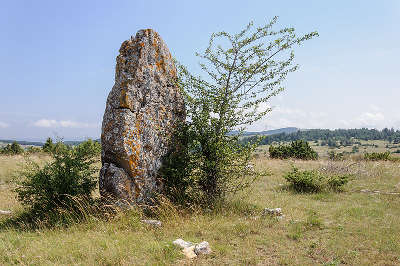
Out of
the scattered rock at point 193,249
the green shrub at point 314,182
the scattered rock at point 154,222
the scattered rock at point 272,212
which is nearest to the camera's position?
the scattered rock at point 193,249

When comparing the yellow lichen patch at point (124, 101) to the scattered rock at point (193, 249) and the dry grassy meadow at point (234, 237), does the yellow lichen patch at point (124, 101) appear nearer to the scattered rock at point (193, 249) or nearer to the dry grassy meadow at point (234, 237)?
the dry grassy meadow at point (234, 237)

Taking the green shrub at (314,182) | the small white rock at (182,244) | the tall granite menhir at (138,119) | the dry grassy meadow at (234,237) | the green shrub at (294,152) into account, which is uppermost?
the tall granite menhir at (138,119)

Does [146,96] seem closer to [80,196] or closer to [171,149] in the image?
[171,149]

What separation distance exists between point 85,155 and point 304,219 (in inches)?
280

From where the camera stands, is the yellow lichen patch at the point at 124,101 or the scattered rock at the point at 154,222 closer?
the scattered rock at the point at 154,222

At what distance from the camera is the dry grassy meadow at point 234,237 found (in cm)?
563

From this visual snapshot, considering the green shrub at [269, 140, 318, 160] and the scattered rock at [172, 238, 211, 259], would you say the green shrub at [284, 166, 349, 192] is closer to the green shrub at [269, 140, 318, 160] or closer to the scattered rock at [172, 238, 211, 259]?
the scattered rock at [172, 238, 211, 259]

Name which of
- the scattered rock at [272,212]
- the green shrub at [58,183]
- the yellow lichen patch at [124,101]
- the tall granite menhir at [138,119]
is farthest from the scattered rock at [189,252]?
the yellow lichen patch at [124,101]

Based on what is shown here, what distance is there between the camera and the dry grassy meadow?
563cm

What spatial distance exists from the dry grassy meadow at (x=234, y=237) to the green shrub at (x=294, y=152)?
1728 cm

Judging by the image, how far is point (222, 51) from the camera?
32.0 feet

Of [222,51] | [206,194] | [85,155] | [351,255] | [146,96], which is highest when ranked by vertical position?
[222,51]

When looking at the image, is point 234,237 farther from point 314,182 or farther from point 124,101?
point 314,182

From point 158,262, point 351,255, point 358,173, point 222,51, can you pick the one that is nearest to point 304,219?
point 351,255
